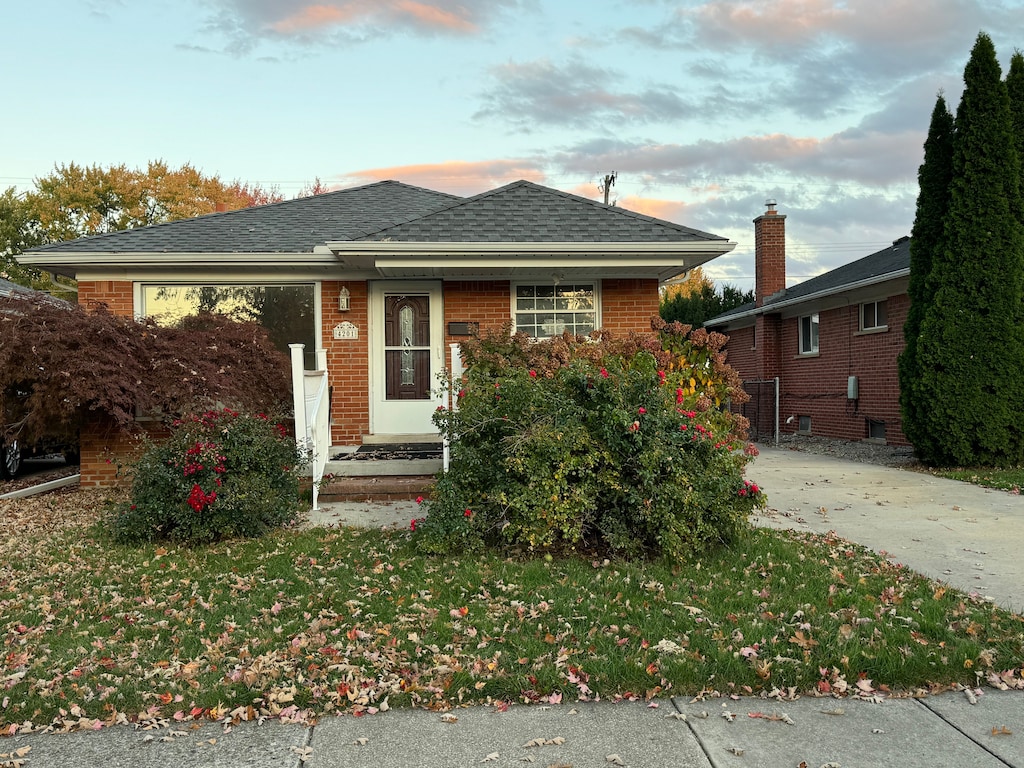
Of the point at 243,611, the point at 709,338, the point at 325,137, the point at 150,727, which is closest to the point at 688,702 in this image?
the point at 150,727

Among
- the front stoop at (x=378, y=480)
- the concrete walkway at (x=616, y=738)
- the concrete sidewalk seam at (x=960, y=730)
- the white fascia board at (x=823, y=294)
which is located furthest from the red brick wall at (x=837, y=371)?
the concrete walkway at (x=616, y=738)

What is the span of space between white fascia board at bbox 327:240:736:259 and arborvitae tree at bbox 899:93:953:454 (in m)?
4.23

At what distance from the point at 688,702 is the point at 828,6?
398 inches

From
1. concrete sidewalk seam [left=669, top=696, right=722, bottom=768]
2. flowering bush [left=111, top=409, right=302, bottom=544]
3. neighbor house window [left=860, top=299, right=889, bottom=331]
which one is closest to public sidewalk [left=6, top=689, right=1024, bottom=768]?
concrete sidewalk seam [left=669, top=696, right=722, bottom=768]

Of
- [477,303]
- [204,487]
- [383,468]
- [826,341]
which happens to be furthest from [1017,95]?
[204,487]

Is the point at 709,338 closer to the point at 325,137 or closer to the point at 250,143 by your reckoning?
the point at 325,137

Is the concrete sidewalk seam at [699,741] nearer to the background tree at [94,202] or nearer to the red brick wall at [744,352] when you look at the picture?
the red brick wall at [744,352]

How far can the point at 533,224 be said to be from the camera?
408 inches

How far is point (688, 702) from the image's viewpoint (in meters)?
3.43

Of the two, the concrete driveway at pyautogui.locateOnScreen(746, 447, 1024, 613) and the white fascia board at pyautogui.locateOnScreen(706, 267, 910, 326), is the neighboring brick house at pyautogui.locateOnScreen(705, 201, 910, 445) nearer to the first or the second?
the white fascia board at pyautogui.locateOnScreen(706, 267, 910, 326)

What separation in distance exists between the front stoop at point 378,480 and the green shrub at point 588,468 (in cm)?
222

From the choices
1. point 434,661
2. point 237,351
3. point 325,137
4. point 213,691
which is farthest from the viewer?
point 325,137

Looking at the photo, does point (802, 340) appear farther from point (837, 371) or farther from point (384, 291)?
point (384, 291)

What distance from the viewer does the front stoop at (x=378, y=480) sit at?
326 inches
